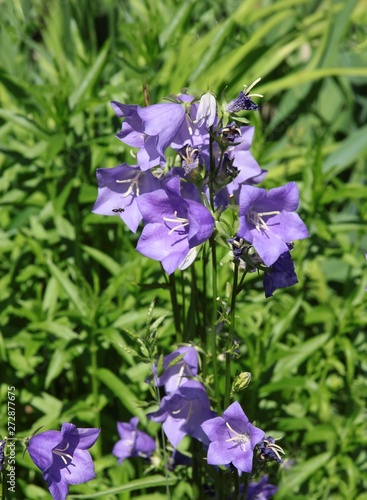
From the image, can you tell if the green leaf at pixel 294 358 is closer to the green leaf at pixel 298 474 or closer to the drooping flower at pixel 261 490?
the green leaf at pixel 298 474

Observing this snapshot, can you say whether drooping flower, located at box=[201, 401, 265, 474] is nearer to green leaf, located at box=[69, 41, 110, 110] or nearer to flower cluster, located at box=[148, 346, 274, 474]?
flower cluster, located at box=[148, 346, 274, 474]

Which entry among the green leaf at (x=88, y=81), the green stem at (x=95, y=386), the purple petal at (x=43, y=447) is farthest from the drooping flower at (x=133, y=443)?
the green leaf at (x=88, y=81)

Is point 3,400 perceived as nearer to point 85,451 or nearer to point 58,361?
point 58,361

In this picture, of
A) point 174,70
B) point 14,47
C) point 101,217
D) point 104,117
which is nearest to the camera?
point 101,217

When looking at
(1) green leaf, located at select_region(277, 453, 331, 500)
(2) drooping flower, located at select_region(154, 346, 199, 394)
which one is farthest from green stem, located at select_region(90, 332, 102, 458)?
(1) green leaf, located at select_region(277, 453, 331, 500)

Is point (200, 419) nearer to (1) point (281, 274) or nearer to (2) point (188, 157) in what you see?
(1) point (281, 274)

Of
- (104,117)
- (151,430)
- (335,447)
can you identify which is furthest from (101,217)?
(335,447)
